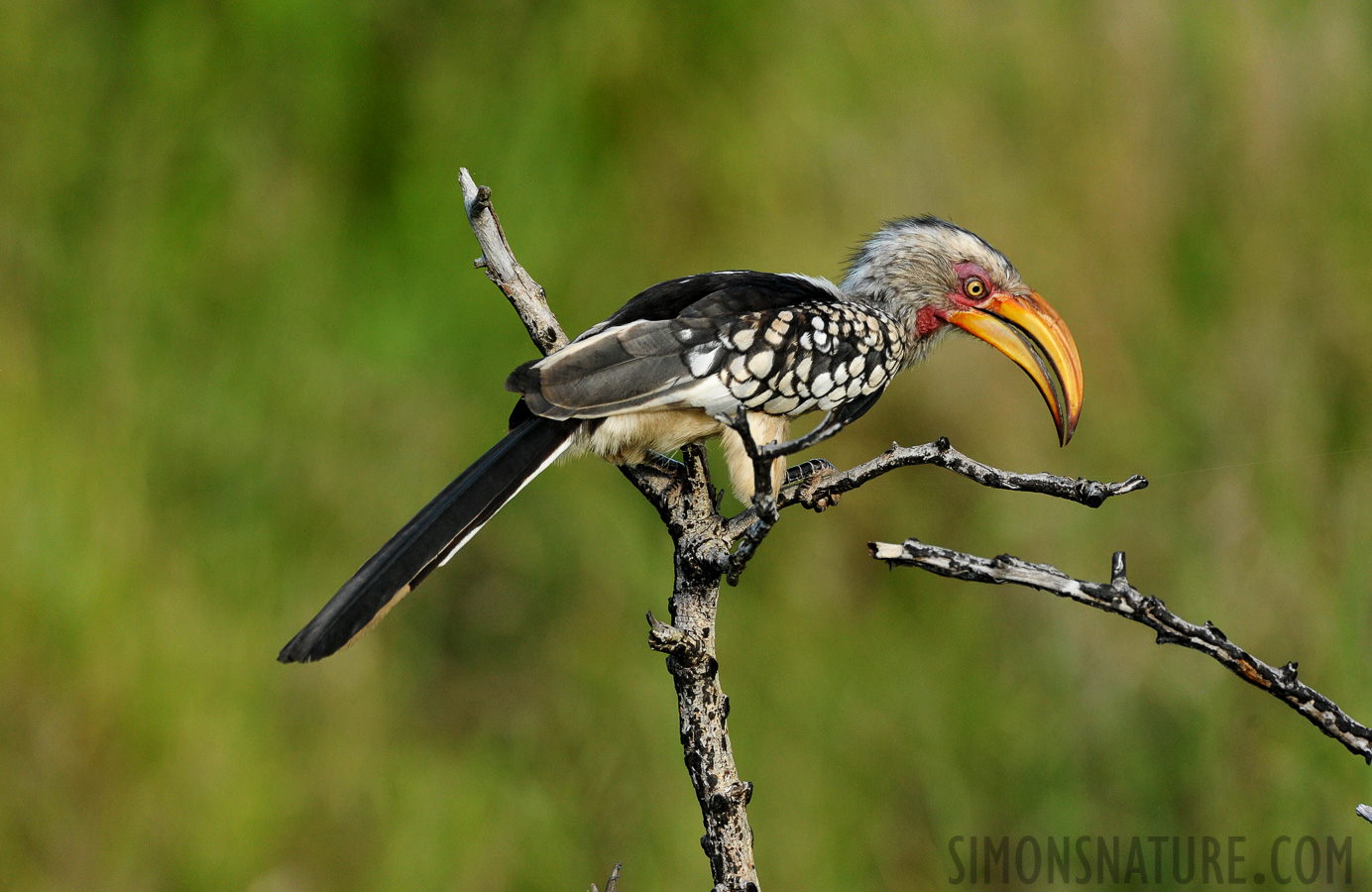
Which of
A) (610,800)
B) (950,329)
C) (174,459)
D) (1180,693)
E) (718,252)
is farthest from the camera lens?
(718,252)

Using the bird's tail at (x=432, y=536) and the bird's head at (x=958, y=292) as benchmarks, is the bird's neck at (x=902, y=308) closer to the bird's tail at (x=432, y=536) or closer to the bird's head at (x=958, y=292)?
the bird's head at (x=958, y=292)

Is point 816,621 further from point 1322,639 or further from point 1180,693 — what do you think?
point 1322,639

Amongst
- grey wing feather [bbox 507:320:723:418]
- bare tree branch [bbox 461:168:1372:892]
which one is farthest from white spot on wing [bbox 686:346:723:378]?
bare tree branch [bbox 461:168:1372:892]

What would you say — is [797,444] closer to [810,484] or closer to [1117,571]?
[1117,571]

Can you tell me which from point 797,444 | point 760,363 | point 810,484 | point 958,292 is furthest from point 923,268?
point 797,444

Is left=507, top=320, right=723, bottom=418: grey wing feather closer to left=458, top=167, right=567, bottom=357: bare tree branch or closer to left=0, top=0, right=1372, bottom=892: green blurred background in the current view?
left=458, top=167, right=567, bottom=357: bare tree branch

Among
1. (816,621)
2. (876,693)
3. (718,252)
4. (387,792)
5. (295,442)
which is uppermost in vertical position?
(718,252)

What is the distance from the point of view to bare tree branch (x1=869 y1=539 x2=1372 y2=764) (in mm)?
1432

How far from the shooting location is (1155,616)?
4.85 feet

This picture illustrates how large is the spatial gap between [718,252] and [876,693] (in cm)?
181

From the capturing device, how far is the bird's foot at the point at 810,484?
221 cm

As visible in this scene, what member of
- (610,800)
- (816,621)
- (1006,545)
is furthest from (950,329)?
(610,800)

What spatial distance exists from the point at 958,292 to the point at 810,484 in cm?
97

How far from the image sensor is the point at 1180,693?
3.41 m
